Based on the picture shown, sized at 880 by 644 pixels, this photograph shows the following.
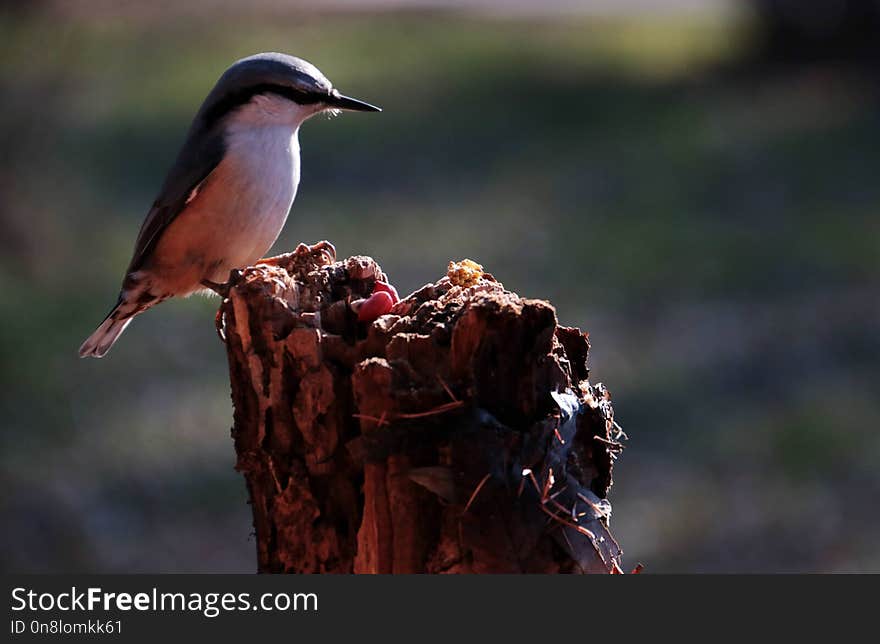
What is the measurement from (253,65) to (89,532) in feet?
10.3

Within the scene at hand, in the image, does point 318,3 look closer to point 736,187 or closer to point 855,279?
point 736,187

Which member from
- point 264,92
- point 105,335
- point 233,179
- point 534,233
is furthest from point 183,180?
point 534,233

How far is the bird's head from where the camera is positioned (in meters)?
4.21

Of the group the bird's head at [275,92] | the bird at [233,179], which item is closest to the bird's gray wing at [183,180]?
the bird at [233,179]

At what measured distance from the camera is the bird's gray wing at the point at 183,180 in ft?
13.7

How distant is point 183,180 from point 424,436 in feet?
5.99

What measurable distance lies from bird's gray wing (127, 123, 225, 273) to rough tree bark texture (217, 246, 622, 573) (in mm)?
1215

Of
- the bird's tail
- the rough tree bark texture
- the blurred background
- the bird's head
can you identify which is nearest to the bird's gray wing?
the bird's head

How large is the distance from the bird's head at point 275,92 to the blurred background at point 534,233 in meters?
2.86

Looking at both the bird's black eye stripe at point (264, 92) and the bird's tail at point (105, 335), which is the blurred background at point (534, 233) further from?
the bird's black eye stripe at point (264, 92)

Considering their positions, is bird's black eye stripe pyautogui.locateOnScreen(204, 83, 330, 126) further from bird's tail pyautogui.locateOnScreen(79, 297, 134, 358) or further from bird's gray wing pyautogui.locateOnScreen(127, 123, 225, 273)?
bird's tail pyautogui.locateOnScreen(79, 297, 134, 358)

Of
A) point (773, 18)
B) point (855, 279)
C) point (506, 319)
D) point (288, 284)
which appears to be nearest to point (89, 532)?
point (288, 284)

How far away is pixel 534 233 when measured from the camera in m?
9.61

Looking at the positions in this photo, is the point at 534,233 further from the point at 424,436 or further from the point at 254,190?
the point at 424,436
